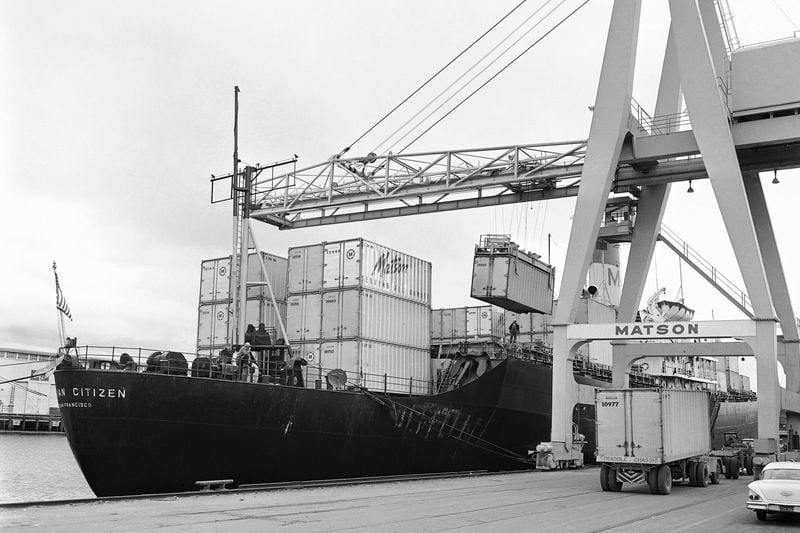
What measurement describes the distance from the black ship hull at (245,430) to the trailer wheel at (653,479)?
7.82 meters

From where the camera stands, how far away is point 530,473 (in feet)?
83.7

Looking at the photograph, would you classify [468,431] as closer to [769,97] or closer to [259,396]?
[259,396]

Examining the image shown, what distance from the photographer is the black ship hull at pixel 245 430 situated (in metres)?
17.6

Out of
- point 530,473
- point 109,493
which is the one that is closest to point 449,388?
point 530,473

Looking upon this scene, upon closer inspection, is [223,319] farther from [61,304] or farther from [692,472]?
[692,472]

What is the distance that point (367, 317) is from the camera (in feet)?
79.6

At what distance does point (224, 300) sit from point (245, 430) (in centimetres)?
870

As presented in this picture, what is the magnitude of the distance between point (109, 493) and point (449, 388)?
1312 cm

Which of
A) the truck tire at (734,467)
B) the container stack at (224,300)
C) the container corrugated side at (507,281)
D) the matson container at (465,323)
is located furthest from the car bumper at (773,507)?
the matson container at (465,323)

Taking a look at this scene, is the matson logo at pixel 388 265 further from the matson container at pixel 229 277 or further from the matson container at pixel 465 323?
the matson container at pixel 465 323

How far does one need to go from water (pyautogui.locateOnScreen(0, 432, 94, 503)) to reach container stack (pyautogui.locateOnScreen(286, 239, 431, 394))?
27.9ft

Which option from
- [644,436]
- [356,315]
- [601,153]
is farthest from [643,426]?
[356,315]

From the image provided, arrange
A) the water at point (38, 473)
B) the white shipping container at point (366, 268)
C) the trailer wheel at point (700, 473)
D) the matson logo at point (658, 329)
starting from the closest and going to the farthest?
the trailer wheel at point (700, 473) → the matson logo at point (658, 329) → the white shipping container at point (366, 268) → the water at point (38, 473)

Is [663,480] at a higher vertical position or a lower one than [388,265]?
lower
